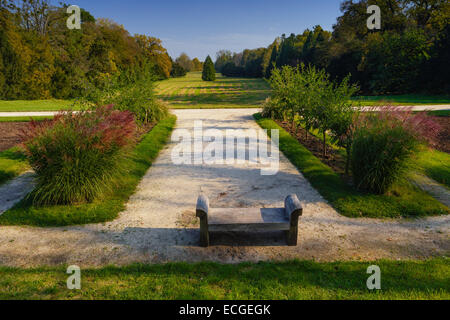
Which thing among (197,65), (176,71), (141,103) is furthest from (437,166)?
(197,65)

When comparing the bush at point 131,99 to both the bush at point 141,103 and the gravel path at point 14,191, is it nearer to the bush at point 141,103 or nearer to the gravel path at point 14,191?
the bush at point 141,103

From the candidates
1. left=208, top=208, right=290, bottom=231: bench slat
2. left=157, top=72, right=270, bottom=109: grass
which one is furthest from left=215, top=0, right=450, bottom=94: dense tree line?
Result: left=208, top=208, right=290, bottom=231: bench slat

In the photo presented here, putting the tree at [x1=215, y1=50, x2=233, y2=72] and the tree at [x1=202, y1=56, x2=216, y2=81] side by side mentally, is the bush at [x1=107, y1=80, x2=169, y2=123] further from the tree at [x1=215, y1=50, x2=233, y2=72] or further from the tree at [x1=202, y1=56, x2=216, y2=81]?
the tree at [x1=215, y1=50, x2=233, y2=72]

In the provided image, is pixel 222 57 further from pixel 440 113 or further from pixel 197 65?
pixel 440 113

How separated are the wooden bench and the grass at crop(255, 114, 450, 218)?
1.51 meters

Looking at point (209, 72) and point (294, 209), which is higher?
point (209, 72)

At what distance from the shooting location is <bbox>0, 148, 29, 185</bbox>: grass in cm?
670

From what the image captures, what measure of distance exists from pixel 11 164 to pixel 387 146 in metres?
8.33

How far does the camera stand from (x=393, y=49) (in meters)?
26.8

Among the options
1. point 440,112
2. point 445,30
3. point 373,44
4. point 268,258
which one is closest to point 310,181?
point 268,258

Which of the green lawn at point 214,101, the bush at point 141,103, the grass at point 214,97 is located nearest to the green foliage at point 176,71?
the grass at point 214,97

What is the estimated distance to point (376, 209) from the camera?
16.7 ft

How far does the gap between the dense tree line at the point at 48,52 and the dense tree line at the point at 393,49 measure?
19285 millimetres

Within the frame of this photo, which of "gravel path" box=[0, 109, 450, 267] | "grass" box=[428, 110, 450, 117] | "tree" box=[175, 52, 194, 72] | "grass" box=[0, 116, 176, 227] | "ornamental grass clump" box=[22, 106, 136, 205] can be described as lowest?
"gravel path" box=[0, 109, 450, 267]
